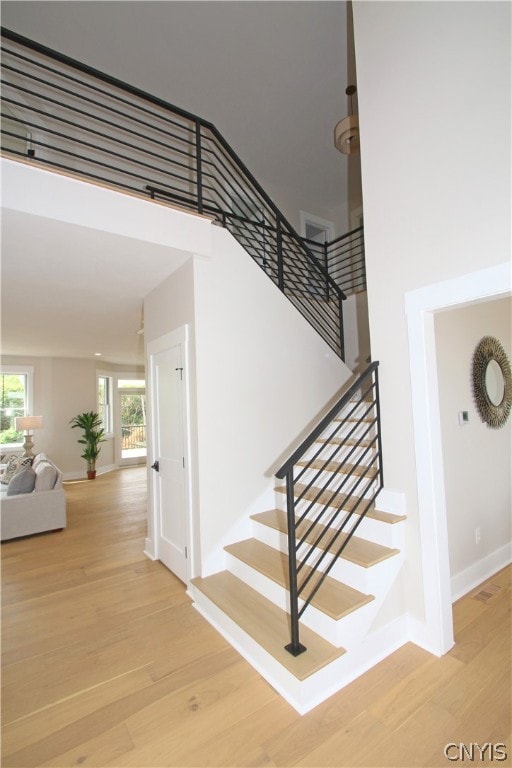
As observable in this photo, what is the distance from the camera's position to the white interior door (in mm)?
3125

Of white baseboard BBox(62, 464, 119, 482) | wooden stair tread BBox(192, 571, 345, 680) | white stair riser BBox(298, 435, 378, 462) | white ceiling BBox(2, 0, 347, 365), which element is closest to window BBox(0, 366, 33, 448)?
white baseboard BBox(62, 464, 119, 482)

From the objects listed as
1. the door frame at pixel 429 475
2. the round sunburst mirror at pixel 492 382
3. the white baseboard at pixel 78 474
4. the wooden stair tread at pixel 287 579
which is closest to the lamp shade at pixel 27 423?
the white baseboard at pixel 78 474

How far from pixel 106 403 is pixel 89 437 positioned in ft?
4.82

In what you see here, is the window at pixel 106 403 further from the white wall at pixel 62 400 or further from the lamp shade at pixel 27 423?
the lamp shade at pixel 27 423

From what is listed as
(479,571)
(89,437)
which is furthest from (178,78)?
(89,437)

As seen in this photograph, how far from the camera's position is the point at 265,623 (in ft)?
7.33

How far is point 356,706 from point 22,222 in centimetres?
334

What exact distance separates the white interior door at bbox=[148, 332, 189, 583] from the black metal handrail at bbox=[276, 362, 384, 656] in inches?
41.3

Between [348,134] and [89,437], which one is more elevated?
[348,134]

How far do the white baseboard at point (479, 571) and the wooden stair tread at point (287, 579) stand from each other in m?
1.13

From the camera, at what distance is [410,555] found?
7.57 feet

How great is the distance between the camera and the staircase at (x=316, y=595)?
1935 millimetres

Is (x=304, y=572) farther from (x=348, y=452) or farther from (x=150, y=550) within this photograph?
(x=150, y=550)

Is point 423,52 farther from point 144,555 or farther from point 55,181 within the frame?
point 144,555
